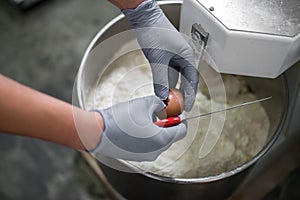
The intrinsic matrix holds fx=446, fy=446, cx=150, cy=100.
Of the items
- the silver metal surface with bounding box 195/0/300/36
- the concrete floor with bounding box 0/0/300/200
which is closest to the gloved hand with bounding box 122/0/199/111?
the silver metal surface with bounding box 195/0/300/36

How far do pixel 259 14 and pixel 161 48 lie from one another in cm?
19

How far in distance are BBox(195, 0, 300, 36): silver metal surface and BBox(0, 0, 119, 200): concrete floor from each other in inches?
26.7

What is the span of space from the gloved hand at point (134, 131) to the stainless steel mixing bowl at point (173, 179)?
0.24ft

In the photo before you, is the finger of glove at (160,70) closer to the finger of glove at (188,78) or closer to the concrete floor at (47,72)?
the finger of glove at (188,78)

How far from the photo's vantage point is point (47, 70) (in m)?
1.43

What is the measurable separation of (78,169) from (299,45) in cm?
74

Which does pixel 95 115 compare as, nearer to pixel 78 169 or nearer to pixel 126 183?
pixel 126 183

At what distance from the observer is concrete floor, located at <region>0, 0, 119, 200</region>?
1.24 metres

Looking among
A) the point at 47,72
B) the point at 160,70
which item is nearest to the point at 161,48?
the point at 160,70

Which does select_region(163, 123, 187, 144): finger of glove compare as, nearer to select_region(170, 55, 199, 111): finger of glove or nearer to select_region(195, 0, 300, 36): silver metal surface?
select_region(170, 55, 199, 111): finger of glove

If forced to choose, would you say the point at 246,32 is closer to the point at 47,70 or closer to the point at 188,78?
the point at 188,78

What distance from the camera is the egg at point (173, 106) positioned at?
0.81 metres

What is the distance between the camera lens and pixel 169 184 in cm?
87

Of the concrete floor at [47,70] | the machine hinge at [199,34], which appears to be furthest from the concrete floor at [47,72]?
the machine hinge at [199,34]
